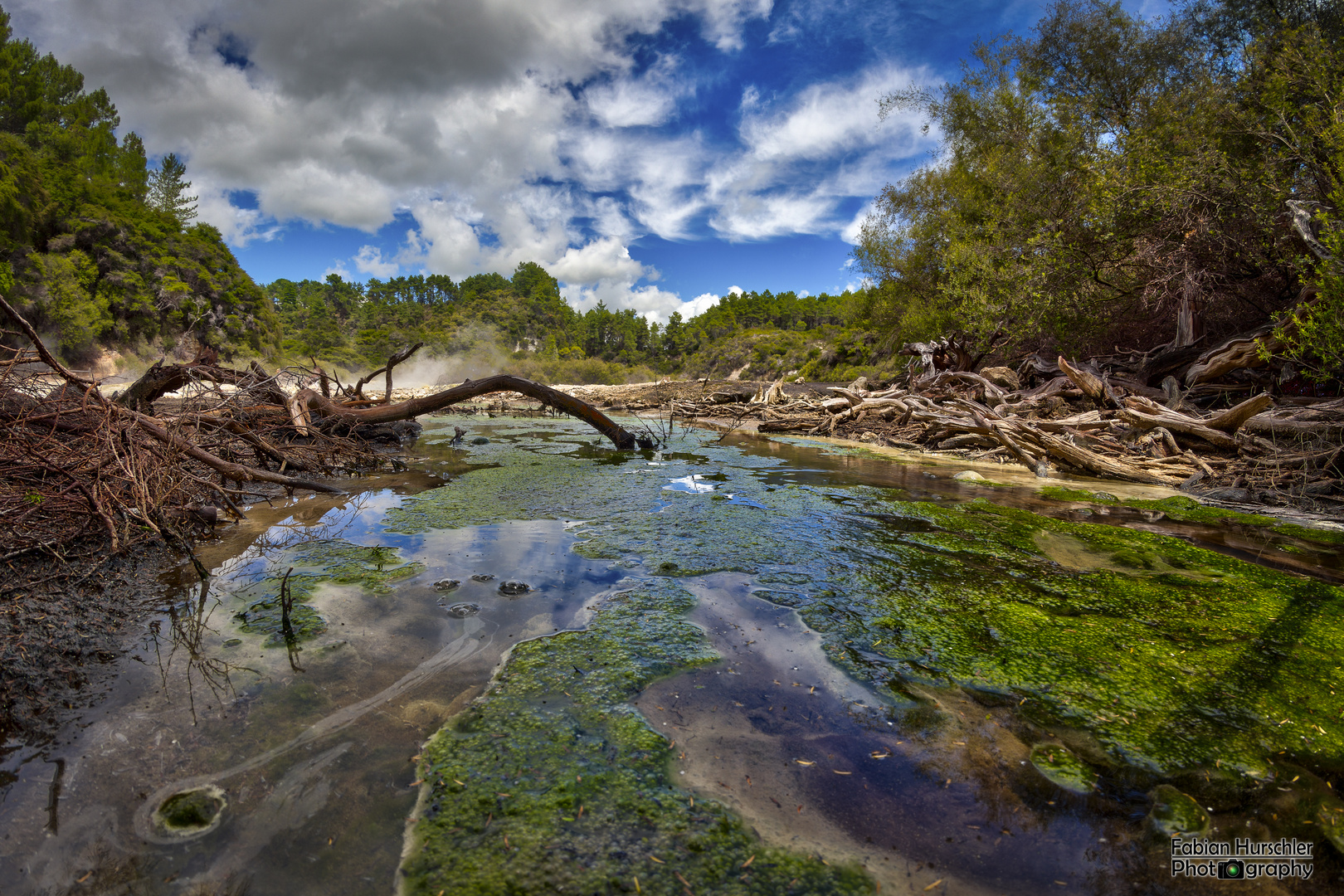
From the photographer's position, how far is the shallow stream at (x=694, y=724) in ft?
4.68

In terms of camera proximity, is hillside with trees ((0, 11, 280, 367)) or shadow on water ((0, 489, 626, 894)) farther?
hillside with trees ((0, 11, 280, 367))

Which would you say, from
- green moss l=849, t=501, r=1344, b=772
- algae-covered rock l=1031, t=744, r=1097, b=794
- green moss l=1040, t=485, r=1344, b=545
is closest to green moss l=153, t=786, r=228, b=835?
green moss l=849, t=501, r=1344, b=772

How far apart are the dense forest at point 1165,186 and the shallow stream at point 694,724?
231 inches

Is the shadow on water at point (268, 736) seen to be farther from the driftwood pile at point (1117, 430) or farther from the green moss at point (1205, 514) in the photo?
the driftwood pile at point (1117, 430)

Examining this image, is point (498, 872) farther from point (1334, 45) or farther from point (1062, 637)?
point (1334, 45)

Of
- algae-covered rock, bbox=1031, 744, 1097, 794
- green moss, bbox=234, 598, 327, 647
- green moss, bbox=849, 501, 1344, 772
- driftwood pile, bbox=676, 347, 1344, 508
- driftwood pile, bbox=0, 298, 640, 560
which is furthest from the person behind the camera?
driftwood pile, bbox=676, 347, 1344, 508

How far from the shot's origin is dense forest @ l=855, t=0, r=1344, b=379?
7.14m

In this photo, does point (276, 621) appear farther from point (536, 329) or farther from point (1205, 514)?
point (536, 329)

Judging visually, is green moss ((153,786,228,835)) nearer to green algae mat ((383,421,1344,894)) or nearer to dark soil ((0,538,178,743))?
green algae mat ((383,421,1344,894))

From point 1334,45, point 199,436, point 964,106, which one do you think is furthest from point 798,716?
point 964,106

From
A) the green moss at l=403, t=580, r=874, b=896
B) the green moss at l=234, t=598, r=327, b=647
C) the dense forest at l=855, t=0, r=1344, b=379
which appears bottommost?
the green moss at l=403, t=580, r=874, b=896

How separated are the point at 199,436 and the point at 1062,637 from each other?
21.4 feet

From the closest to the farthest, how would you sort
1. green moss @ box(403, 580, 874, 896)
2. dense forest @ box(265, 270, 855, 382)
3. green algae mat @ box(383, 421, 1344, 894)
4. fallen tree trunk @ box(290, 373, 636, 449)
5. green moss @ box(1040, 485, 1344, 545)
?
green moss @ box(403, 580, 874, 896) < green algae mat @ box(383, 421, 1344, 894) < green moss @ box(1040, 485, 1344, 545) < fallen tree trunk @ box(290, 373, 636, 449) < dense forest @ box(265, 270, 855, 382)

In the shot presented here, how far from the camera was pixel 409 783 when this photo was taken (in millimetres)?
1675
